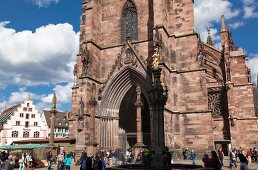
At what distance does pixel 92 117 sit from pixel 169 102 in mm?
5795

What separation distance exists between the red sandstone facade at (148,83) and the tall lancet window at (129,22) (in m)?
0.09

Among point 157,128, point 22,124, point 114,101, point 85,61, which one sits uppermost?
point 85,61

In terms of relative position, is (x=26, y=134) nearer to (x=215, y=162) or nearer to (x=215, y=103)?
(x=215, y=103)

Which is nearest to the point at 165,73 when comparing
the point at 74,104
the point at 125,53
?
the point at 125,53

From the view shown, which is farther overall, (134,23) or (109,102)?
(134,23)

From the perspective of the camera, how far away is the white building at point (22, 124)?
154 feet

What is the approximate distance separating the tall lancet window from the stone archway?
370cm

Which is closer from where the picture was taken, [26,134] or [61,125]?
[26,134]

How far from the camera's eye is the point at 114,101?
76.1 ft

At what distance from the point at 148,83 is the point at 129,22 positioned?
6.81 m

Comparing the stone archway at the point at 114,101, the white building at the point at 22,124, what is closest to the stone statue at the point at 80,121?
the stone archway at the point at 114,101

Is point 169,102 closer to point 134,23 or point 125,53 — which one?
point 125,53

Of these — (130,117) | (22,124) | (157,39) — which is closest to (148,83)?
(157,39)

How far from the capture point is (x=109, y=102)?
75.7ft
